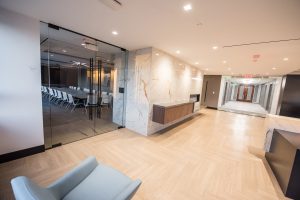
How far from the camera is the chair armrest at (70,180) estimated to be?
4.53ft

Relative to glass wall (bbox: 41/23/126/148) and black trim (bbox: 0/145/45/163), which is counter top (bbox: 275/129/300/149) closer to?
glass wall (bbox: 41/23/126/148)

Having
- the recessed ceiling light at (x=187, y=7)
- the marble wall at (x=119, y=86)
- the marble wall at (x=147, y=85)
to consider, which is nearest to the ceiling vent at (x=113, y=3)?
the recessed ceiling light at (x=187, y=7)

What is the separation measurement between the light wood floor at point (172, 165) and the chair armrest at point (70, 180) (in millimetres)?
891

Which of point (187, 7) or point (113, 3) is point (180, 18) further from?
point (113, 3)

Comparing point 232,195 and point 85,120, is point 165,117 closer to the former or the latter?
point 232,195

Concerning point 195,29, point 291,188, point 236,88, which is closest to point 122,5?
point 195,29

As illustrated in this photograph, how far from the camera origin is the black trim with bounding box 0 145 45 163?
2588 mm

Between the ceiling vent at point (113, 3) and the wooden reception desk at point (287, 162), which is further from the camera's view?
the wooden reception desk at point (287, 162)

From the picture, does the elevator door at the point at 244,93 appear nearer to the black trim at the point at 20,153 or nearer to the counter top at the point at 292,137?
the counter top at the point at 292,137

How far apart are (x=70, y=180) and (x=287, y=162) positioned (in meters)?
3.52

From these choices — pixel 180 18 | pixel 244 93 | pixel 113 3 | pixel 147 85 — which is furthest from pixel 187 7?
pixel 244 93

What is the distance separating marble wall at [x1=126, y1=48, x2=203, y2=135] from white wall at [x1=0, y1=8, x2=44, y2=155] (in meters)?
2.62

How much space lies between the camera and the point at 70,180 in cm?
151

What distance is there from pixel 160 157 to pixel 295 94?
9.12 m
